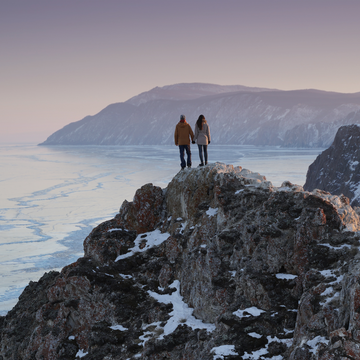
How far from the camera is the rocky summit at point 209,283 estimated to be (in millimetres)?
10695

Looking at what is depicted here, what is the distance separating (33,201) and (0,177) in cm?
5326

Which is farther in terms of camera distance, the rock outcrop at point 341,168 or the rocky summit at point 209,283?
the rock outcrop at point 341,168

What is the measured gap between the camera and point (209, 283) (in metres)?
14.1

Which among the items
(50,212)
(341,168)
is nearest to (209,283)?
(50,212)

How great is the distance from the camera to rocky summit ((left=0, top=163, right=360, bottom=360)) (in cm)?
1070

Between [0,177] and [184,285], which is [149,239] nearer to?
[184,285]

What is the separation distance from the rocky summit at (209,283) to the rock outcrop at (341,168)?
79.3 metres

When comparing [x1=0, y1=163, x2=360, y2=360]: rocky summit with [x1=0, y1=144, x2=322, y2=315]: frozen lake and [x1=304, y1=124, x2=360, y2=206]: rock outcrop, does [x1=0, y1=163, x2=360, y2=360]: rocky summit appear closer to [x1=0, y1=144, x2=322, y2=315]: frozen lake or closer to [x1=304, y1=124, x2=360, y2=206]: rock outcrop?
[x1=0, y1=144, x2=322, y2=315]: frozen lake

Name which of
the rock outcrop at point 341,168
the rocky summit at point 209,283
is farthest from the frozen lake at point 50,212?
the rocky summit at point 209,283

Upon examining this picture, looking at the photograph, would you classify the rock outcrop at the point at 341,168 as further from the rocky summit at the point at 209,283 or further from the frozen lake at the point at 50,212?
the rocky summit at the point at 209,283

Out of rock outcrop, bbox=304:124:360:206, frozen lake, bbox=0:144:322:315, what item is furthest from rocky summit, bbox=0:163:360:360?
rock outcrop, bbox=304:124:360:206

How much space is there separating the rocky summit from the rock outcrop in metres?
79.3

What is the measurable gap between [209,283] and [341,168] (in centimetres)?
9402

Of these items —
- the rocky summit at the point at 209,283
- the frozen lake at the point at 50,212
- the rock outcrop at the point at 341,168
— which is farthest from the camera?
the rock outcrop at the point at 341,168
